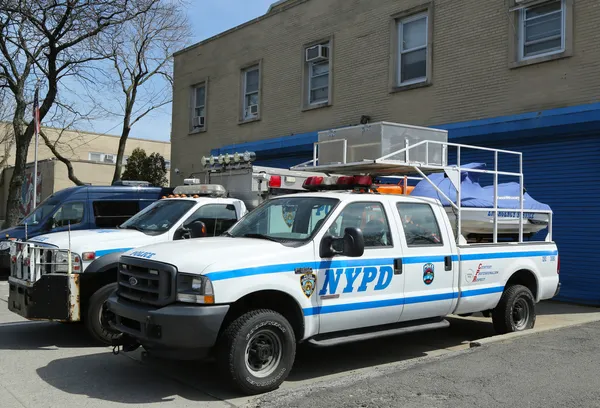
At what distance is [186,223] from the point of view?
8.28m

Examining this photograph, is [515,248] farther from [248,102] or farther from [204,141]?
[204,141]

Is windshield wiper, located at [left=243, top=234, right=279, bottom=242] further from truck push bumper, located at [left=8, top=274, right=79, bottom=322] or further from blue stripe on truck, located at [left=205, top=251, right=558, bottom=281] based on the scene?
truck push bumper, located at [left=8, top=274, right=79, bottom=322]

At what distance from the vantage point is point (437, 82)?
13.3 m

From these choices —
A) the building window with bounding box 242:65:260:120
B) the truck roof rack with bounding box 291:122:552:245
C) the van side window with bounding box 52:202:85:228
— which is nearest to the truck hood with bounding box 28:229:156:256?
the truck roof rack with bounding box 291:122:552:245

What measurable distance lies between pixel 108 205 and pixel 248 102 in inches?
338

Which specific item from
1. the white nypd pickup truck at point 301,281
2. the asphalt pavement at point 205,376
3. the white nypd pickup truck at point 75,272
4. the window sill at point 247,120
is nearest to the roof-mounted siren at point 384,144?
the white nypd pickup truck at point 301,281

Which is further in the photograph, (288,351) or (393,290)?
(393,290)

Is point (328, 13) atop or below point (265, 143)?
atop

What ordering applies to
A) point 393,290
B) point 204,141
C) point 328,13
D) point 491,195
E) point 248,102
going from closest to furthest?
point 393,290 → point 491,195 → point 328,13 → point 248,102 → point 204,141

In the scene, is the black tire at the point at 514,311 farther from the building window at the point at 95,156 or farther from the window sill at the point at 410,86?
the building window at the point at 95,156

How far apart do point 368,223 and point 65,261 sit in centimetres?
375

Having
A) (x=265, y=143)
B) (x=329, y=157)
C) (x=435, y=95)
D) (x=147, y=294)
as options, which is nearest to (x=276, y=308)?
(x=147, y=294)

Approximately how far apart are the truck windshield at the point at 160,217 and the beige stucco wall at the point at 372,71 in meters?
6.93

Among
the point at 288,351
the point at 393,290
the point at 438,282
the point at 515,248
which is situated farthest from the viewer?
the point at 515,248
